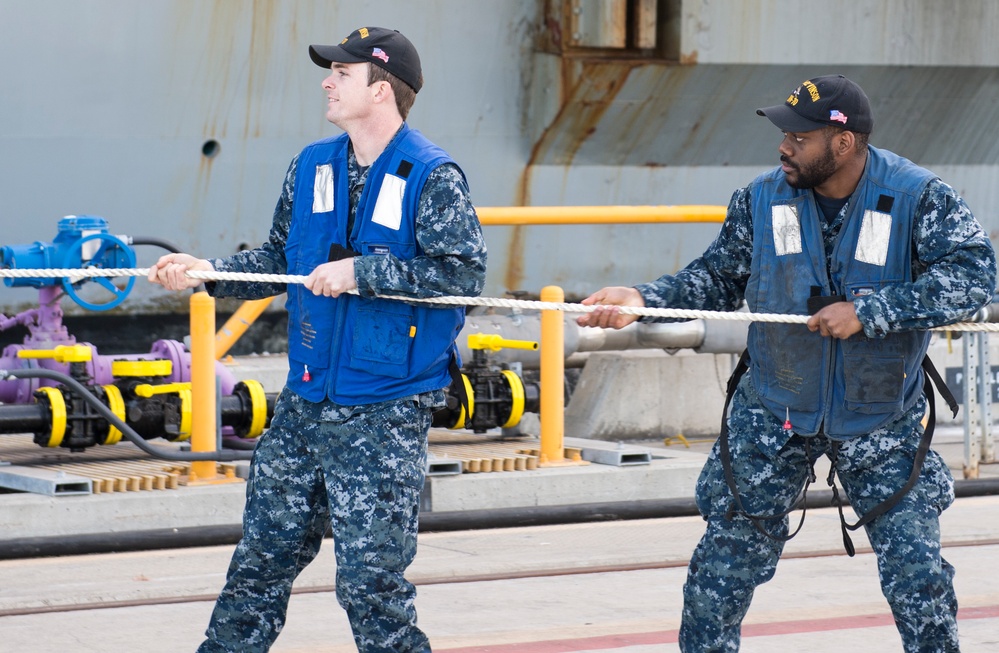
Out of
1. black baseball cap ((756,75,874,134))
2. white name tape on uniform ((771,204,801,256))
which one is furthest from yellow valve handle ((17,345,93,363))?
black baseball cap ((756,75,874,134))

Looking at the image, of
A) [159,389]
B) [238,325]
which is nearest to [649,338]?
[238,325]

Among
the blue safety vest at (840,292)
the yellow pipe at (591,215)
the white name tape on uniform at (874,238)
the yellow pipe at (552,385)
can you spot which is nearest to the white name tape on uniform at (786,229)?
the blue safety vest at (840,292)

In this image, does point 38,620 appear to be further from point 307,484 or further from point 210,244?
point 210,244

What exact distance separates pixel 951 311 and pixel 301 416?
153cm

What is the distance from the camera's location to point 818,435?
3.78 metres

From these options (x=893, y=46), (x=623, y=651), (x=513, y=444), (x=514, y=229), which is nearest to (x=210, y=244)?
(x=514, y=229)

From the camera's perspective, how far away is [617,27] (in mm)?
9680

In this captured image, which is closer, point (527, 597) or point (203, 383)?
point (527, 597)

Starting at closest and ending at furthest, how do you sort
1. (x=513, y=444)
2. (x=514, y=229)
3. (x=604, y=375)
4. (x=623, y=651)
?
(x=623, y=651), (x=513, y=444), (x=604, y=375), (x=514, y=229)

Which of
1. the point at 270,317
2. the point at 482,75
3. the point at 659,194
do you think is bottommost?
the point at 270,317

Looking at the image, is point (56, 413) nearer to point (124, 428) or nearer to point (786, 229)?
point (124, 428)

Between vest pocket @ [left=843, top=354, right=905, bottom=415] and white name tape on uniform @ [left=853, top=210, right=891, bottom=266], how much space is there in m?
0.23

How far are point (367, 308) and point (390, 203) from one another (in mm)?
253

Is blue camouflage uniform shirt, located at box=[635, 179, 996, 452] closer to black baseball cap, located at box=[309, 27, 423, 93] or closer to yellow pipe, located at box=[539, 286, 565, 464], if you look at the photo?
black baseball cap, located at box=[309, 27, 423, 93]
